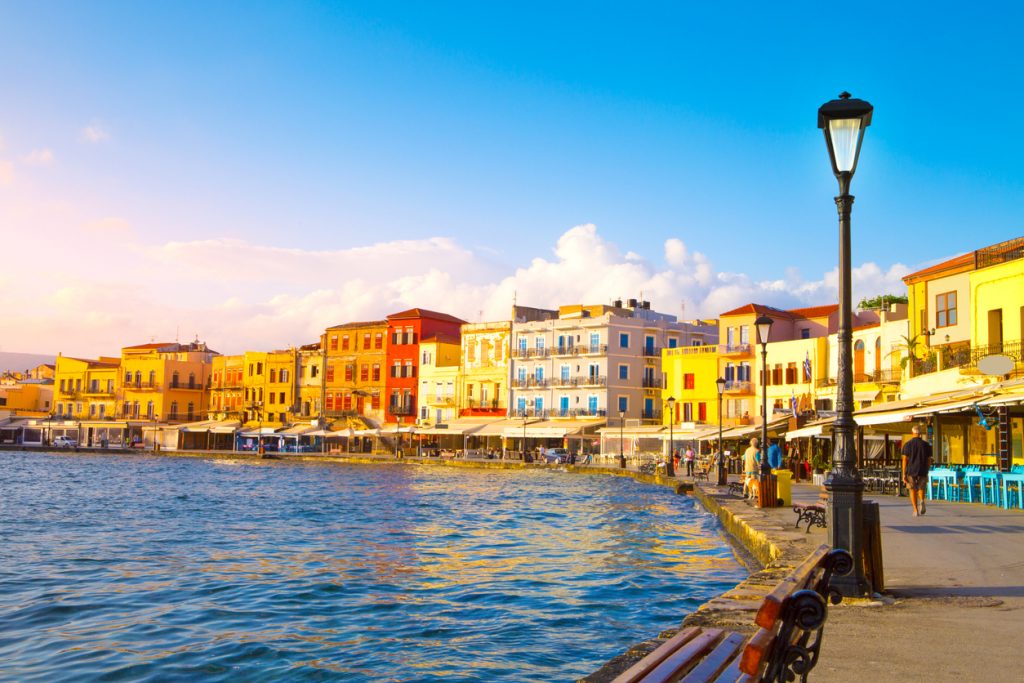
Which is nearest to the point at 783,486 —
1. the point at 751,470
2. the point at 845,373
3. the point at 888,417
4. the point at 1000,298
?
the point at 888,417

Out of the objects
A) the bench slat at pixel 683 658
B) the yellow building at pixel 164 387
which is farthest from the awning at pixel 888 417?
the yellow building at pixel 164 387

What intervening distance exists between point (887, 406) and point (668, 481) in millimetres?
16390

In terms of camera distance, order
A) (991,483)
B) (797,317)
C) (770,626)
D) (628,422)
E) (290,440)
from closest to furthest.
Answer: (770,626), (991,483), (797,317), (628,422), (290,440)

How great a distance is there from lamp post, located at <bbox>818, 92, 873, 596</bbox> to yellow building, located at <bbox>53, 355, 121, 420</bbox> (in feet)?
315

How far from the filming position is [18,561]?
16078 mm

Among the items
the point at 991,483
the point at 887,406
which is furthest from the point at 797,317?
the point at 991,483

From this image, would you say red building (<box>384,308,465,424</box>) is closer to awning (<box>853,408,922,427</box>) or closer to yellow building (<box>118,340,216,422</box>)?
yellow building (<box>118,340,216,422</box>)

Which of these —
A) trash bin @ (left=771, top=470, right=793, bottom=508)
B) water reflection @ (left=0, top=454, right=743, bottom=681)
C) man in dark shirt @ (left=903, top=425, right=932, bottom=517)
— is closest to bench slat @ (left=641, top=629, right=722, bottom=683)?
water reflection @ (left=0, top=454, right=743, bottom=681)

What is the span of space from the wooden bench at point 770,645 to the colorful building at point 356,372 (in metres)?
77.3

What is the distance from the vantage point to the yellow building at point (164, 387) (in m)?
92.3

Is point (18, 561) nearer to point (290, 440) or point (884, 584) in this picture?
point (884, 584)

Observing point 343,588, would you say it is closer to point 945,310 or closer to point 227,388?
point 945,310

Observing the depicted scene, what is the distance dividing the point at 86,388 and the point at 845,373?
100160mm

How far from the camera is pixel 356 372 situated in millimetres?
83500
